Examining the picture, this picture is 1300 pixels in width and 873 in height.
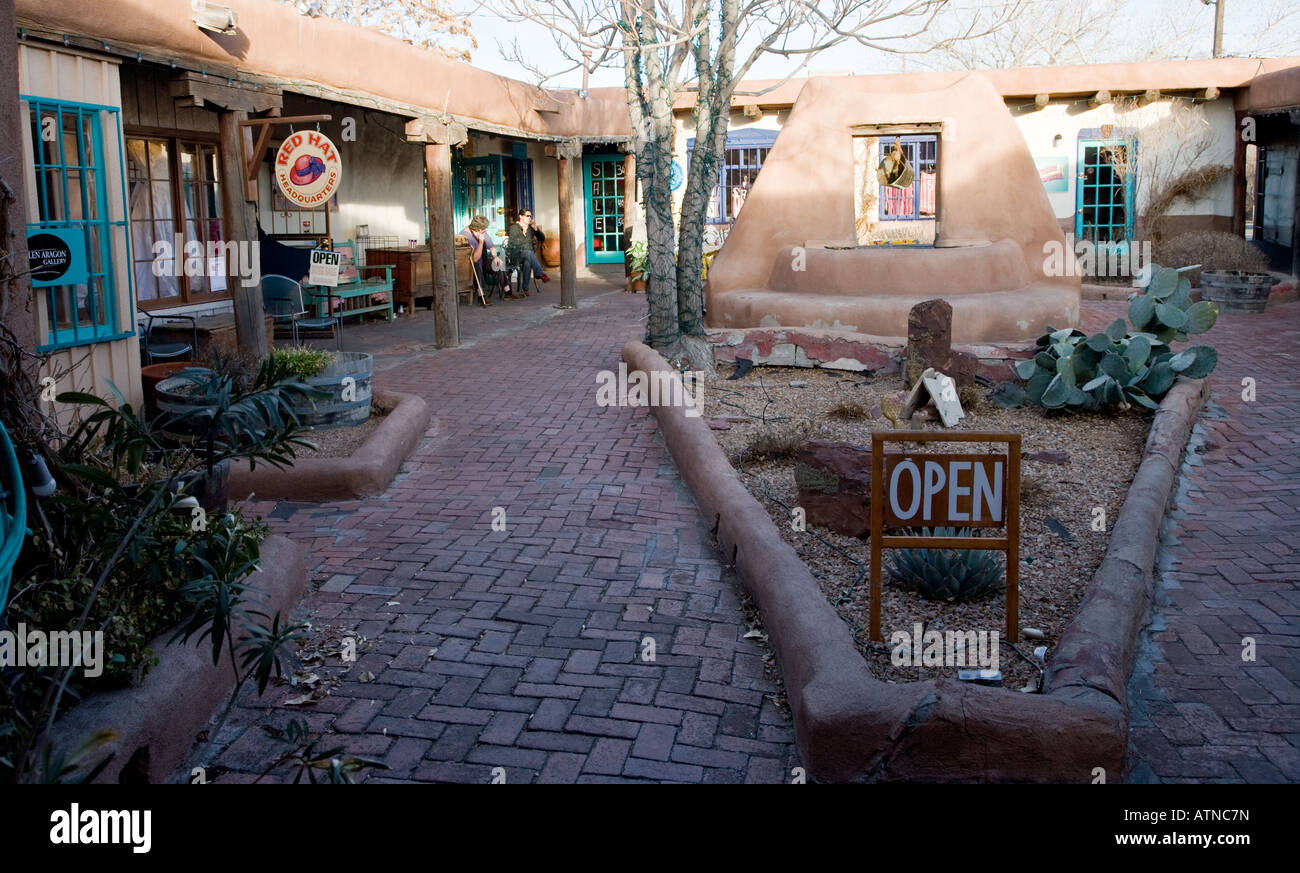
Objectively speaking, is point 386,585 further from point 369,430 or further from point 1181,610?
point 1181,610

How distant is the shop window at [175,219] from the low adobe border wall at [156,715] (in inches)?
311

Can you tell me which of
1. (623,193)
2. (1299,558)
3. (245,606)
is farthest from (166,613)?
(623,193)

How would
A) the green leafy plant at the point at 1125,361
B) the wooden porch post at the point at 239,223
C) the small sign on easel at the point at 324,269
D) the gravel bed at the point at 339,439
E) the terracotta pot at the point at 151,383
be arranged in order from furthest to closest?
the small sign on easel at the point at 324,269 < the wooden porch post at the point at 239,223 < the green leafy plant at the point at 1125,361 < the terracotta pot at the point at 151,383 < the gravel bed at the point at 339,439

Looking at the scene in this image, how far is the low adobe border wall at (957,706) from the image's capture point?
3447 millimetres

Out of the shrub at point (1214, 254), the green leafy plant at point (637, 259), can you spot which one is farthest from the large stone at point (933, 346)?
the green leafy plant at point (637, 259)

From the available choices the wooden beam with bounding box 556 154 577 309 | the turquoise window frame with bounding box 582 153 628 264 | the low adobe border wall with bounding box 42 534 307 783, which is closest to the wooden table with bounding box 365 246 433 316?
the wooden beam with bounding box 556 154 577 309

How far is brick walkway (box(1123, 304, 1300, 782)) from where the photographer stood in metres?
3.74

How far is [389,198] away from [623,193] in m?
6.96

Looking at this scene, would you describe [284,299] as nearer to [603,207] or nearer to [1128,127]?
[603,207]

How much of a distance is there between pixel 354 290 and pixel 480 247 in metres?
4.39

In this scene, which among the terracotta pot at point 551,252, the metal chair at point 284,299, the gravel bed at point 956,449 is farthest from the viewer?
the terracotta pot at point 551,252

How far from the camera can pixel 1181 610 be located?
16.3 ft

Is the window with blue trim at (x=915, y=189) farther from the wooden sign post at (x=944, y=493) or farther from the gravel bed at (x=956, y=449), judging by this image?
the wooden sign post at (x=944, y=493)

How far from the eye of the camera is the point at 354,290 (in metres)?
13.6
